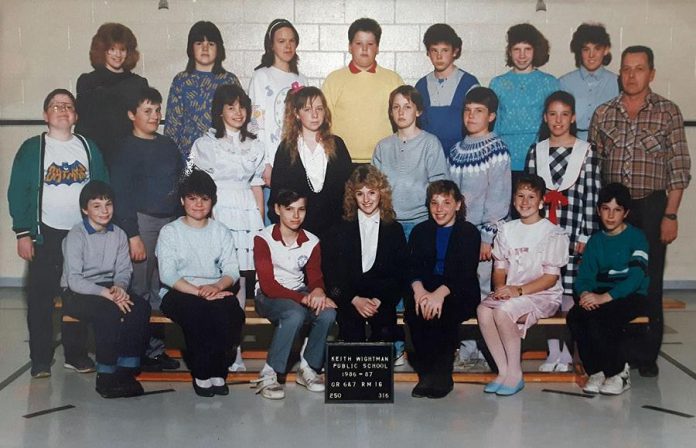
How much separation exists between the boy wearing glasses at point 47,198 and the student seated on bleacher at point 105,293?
0.37ft

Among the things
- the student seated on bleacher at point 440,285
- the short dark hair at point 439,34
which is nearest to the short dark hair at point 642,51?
the short dark hair at point 439,34

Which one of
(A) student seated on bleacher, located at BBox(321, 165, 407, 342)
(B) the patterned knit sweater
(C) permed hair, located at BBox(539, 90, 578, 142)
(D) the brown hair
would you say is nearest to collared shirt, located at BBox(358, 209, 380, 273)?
(A) student seated on bleacher, located at BBox(321, 165, 407, 342)

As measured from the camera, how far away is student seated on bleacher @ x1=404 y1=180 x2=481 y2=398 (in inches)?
196

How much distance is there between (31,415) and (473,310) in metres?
2.39

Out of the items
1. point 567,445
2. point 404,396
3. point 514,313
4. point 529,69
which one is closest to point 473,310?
point 514,313

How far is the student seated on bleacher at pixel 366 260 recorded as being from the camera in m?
5.05

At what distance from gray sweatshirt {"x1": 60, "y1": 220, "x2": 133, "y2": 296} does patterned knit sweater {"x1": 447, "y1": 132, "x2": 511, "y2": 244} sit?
194cm

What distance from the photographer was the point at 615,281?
5.12 meters

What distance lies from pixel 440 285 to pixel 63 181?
7.24 ft

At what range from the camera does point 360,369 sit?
484 centimetres

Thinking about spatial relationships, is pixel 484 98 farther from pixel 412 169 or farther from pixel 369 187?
pixel 369 187

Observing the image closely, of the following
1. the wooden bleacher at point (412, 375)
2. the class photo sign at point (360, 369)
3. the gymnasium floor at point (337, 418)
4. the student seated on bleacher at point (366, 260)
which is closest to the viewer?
the gymnasium floor at point (337, 418)

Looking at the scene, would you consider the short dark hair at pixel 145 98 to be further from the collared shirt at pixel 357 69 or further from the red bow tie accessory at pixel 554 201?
the red bow tie accessory at pixel 554 201

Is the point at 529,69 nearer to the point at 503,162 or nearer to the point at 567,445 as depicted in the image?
the point at 503,162
